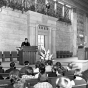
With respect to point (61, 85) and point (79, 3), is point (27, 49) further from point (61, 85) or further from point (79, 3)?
point (79, 3)

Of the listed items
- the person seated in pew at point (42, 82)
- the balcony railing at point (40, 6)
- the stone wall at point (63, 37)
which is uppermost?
the balcony railing at point (40, 6)

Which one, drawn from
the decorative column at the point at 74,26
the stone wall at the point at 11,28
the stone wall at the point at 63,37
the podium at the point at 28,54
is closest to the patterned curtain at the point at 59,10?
the stone wall at the point at 63,37

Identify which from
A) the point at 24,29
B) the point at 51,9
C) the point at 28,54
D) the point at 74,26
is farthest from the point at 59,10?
the point at 28,54

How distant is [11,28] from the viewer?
1184 centimetres

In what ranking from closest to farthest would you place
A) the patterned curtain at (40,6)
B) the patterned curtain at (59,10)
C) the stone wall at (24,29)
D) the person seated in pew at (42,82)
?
the person seated in pew at (42,82) < the stone wall at (24,29) < the patterned curtain at (40,6) < the patterned curtain at (59,10)

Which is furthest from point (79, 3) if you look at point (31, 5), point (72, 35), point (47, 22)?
point (31, 5)

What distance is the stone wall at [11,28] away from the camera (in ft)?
36.9

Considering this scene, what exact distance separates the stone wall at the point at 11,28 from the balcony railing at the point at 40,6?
0.48m

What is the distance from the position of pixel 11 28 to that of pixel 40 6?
3.82 metres

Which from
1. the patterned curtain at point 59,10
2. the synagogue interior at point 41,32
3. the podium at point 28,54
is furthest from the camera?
the patterned curtain at point 59,10

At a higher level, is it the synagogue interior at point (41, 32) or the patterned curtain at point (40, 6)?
the patterned curtain at point (40, 6)

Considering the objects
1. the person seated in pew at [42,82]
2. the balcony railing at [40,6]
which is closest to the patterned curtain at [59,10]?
the balcony railing at [40,6]

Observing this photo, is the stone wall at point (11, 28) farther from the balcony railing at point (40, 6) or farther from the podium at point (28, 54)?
the podium at point (28, 54)

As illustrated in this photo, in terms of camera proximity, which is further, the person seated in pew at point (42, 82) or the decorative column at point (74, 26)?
the decorative column at point (74, 26)
